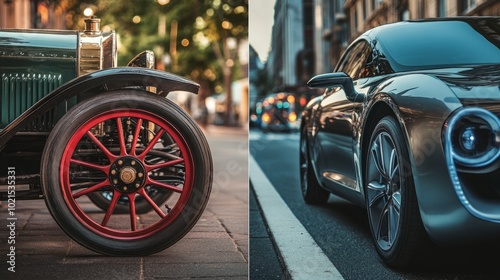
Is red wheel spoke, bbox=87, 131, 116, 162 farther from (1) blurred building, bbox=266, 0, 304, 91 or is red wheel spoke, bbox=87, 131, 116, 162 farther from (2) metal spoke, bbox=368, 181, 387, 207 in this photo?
(2) metal spoke, bbox=368, 181, 387, 207

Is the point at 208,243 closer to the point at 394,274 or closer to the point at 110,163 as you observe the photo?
the point at 110,163

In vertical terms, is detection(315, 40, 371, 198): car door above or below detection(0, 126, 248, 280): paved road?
above

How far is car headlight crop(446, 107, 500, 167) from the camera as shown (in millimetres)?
2840

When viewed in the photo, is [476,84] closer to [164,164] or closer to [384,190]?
[384,190]

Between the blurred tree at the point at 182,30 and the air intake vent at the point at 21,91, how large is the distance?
64cm

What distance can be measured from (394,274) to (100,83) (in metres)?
1.42

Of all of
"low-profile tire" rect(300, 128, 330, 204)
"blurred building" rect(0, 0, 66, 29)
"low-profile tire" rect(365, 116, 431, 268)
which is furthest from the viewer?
"blurred building" rect(0, 0, 66, 29)

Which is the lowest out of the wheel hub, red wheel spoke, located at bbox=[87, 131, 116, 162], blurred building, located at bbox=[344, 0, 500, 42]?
the wheel hub

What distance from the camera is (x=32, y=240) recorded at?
13.9ft

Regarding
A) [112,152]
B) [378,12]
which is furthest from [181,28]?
[112,152]

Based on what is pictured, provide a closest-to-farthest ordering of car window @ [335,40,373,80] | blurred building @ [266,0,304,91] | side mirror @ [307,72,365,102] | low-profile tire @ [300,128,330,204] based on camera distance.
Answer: side mirror @ [307,72,365,102], car window @ [335,40,373,80], blurred building @ [266,0,304,91], low-profile tire @ [300,128,330,204]

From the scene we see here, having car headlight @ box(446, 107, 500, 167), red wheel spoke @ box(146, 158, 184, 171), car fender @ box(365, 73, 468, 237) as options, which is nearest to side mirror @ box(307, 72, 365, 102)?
car fender @ box(365, 73, 468, 237)

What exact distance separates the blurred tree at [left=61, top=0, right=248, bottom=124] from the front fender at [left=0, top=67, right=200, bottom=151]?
41.7 inches

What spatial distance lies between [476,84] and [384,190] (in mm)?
692
